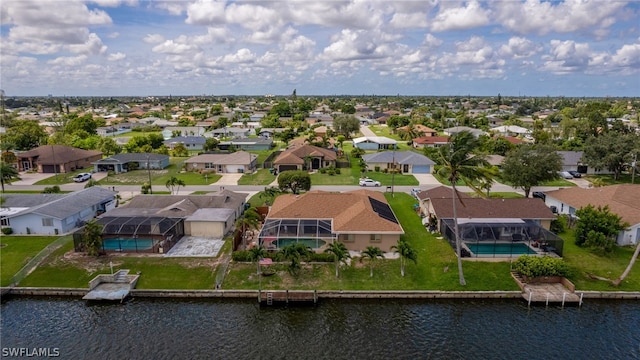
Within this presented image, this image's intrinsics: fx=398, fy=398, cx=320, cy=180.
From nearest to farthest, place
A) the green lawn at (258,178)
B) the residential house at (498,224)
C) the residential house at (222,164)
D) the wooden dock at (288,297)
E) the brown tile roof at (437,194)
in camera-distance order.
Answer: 1. the wooden dock at (288,297)
2. the residential house at (498,224)
3. the brown tile roof at (437,194)
4. the green lawn at (258,178)
5. the residential house at (222,164)

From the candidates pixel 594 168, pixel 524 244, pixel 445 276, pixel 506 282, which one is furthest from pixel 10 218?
pixel 594 168

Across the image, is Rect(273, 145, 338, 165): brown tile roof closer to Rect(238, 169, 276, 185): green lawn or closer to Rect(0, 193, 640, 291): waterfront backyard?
Rect(238, 169, 276, 185): green lawn

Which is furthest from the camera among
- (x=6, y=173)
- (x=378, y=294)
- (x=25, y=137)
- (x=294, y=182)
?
(x=25, y=137)

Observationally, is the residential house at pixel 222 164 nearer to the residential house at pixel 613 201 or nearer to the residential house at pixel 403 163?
the residential house at pixel 403 163

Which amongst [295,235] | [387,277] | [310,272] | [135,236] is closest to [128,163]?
[135,236]

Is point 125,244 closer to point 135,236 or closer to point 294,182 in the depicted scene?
point 135,236

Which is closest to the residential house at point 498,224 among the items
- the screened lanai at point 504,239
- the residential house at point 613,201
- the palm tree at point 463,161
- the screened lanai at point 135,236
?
the screened lanai at point 504,239
